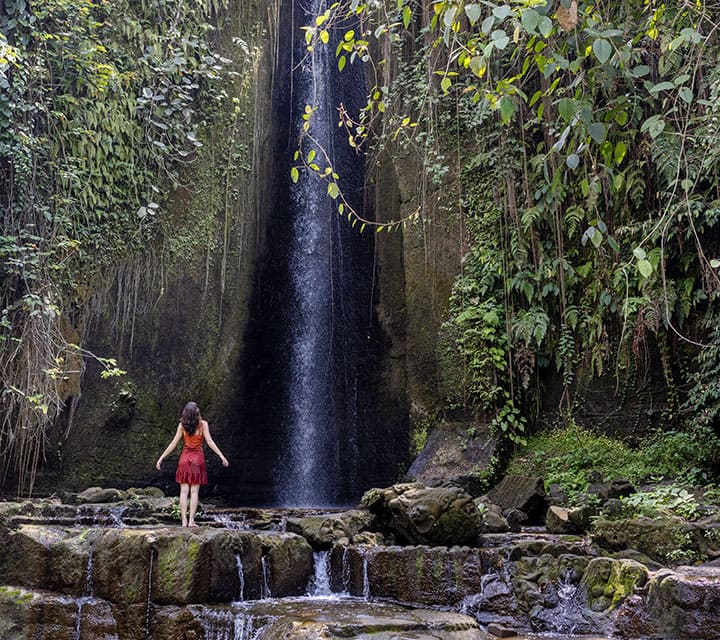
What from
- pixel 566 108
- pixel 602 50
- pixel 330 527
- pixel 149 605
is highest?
pixel 602 50

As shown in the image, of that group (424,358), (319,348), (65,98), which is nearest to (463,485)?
(424,358)

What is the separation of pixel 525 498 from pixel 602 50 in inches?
234

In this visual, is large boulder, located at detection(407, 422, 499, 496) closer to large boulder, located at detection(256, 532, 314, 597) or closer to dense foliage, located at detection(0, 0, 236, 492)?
large boulder, located at detection(256, 532, 314, 597)

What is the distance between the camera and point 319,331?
11555 mm

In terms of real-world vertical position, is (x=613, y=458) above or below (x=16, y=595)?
above

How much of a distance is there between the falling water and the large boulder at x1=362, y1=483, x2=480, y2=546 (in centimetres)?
443

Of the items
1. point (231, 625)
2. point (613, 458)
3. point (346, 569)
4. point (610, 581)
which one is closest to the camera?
point (231, 625)

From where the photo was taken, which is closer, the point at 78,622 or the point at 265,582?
the point at 78,622

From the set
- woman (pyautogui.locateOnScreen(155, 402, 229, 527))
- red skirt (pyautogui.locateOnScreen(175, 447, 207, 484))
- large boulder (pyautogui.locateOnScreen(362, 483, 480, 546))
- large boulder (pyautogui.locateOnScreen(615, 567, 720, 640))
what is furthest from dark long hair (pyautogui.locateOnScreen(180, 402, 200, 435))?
large boulder (pyautogui.locateOnScreen(615, 567, 720, 640))

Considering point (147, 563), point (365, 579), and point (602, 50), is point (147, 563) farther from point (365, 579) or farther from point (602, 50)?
point (602, 50)

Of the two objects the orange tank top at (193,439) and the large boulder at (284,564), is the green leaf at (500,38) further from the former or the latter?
the orange tank top at (193,439)

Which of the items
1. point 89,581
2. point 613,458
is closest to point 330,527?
point 89,581

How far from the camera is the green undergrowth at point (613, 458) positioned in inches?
304

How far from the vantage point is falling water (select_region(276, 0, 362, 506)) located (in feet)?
35.7
